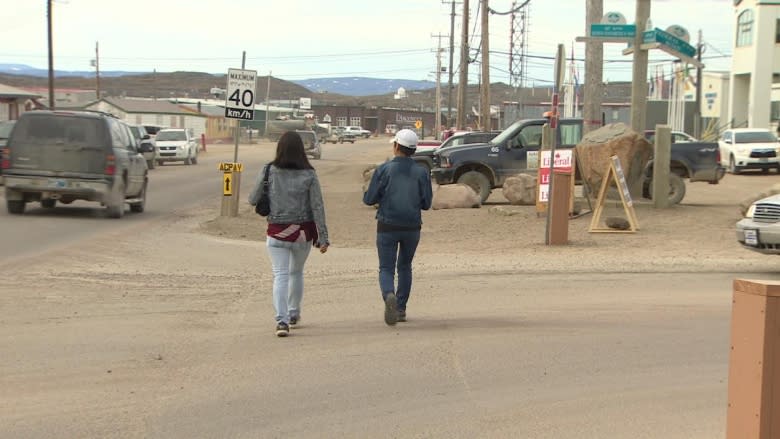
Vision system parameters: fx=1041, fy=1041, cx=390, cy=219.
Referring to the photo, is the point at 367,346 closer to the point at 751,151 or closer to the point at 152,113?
the point at 751,151

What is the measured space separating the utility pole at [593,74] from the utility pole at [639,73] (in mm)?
812

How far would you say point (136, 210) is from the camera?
22234mm

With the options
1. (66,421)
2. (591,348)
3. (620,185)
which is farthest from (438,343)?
(620,185)

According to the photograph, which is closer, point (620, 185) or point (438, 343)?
point (438, 343)

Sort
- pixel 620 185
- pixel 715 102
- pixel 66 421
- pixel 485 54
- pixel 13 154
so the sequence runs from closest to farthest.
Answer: pixel 66 421 < pixel 620 185 < pixel 13 154 < pixel 485 54 < pixel 715 102

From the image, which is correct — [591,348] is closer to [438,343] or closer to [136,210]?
[438,343]

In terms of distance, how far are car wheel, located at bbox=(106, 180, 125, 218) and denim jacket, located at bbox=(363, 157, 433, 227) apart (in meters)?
11.7

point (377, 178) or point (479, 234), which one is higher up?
point (377, 178)

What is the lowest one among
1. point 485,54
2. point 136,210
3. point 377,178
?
point 136,210

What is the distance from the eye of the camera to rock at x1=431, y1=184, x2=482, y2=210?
74.0 feet

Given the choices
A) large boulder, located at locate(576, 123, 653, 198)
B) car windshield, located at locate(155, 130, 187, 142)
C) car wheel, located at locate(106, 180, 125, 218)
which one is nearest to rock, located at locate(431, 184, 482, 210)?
large boulder, located at locate(576, 123, 653, 198)

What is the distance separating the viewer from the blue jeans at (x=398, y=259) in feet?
30.1

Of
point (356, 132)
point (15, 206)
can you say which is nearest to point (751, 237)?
point (15, 206)

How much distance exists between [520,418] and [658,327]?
3.36m
